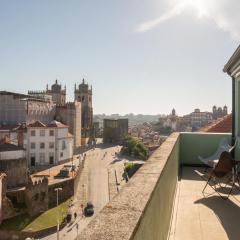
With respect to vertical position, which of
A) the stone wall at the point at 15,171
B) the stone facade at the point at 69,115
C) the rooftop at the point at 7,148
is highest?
the stone facade at the point at 69,115

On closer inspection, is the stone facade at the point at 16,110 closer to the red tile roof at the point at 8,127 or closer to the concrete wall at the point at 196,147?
the red tile roof at the point at 8,127

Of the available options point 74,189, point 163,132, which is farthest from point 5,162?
point 163,132

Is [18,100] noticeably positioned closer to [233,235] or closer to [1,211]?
[1,211]

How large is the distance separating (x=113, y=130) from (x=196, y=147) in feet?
267

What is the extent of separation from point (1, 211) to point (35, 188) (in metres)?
4.05

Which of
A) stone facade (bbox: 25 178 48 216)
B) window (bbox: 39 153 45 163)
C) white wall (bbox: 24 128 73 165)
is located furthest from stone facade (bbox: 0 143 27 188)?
window (bbox: 39 153 45 163)

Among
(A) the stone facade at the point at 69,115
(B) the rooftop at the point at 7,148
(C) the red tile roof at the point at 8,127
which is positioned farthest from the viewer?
(A) the stone facade at the point at 69,115

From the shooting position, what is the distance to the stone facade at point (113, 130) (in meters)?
90.0

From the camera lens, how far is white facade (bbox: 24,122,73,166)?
50.7 metres

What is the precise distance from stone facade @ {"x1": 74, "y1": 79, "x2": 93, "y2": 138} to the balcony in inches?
2955

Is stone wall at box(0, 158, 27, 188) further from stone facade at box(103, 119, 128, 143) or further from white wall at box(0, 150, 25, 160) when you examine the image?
stone facade at box(103, 119, 128, 143)

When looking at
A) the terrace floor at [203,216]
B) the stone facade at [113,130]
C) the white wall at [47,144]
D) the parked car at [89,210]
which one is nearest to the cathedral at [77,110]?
the stone facade at [113,130]

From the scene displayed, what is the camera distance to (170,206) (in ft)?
16.2

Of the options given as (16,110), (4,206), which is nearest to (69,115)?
(16,110)
